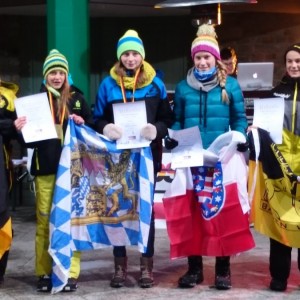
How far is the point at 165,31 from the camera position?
1200 cm

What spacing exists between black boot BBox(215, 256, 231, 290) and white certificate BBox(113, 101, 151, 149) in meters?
1.06

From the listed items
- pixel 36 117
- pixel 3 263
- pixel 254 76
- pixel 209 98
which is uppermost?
pixel 254 76

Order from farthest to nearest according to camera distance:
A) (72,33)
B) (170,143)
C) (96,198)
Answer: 1. (72,33)
2. (96,198)
3. (170,143)

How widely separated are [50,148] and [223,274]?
5.28ft

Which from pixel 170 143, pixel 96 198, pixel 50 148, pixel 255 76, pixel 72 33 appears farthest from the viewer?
pixel 255 76

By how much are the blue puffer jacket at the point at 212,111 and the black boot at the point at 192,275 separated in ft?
2.97

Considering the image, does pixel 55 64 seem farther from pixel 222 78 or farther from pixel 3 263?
pixel 3 263

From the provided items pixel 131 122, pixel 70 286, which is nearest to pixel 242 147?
pixel 131 122

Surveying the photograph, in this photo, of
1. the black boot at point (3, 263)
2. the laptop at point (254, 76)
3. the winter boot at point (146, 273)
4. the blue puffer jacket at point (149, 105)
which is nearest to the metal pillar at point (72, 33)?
the laptop at point (254, 76)

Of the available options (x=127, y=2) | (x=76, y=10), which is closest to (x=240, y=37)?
(x=127, y=2)

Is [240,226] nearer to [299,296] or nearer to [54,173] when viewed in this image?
[299,296]

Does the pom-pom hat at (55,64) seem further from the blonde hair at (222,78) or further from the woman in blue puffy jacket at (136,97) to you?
the blonde hair at (222,78)

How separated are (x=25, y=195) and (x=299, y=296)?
6122 mm

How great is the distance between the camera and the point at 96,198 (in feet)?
19.5
